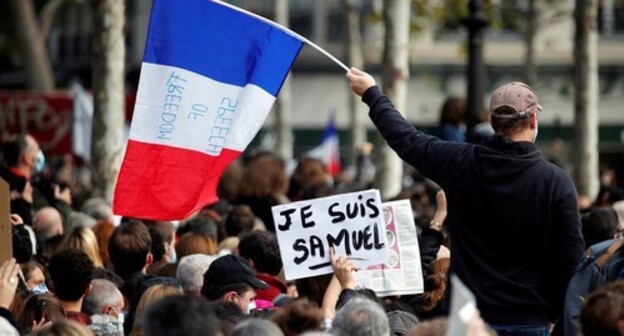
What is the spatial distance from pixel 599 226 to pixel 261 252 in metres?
2.04

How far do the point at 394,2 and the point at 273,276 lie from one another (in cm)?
1001

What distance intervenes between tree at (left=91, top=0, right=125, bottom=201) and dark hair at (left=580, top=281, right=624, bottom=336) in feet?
37.2

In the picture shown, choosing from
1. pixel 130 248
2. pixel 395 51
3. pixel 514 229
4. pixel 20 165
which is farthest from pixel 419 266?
pixel 395 51

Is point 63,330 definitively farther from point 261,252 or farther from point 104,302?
point 261,252

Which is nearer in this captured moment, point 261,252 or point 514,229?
point 514,229

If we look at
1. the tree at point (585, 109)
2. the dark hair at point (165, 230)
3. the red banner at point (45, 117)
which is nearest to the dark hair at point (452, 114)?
the dark hair at point (165, 230)

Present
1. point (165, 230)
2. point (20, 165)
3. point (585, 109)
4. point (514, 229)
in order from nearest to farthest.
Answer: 1. point (514, 229)
2. point (165, 230)
3. point (20, 165)
4. point (585, 109)

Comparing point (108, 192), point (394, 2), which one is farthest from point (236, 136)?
point (394, 2)

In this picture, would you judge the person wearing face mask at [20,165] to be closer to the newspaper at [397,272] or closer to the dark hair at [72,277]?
the dark hair at [72,277]

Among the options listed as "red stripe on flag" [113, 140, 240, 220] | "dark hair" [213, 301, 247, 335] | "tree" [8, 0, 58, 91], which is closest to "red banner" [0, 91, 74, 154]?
"tree" [8, 0, 58, 91]

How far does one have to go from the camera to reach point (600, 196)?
15148 mm

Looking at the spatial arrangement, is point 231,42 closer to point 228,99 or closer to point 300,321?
point 228,99

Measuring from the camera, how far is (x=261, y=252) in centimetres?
931

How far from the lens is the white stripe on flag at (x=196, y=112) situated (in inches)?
352
